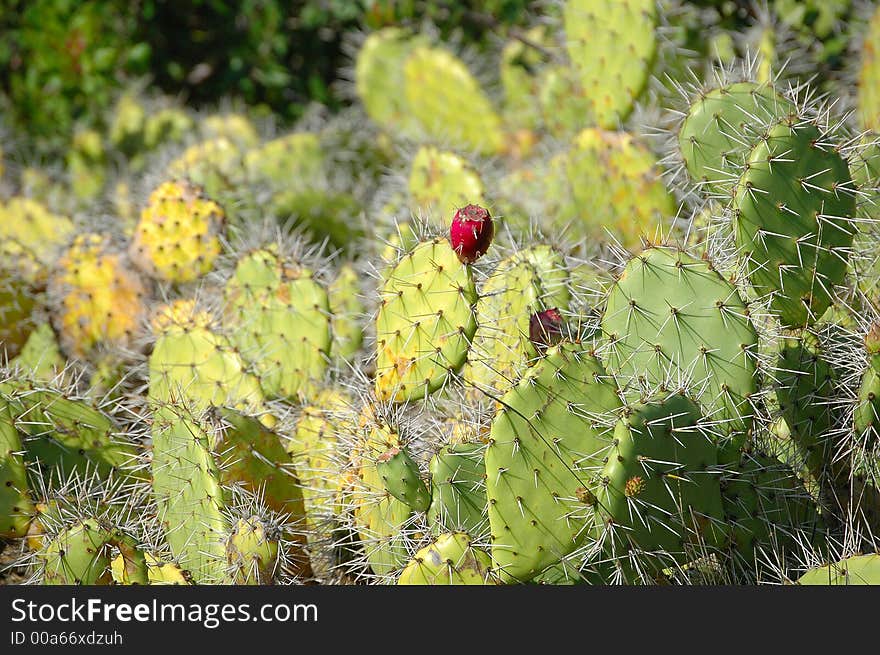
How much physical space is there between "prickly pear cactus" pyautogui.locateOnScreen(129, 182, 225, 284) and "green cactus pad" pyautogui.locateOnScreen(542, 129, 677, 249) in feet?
4.20

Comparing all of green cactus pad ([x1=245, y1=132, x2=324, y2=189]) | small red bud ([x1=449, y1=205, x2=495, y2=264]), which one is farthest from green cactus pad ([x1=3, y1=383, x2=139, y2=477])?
green cactus pad ([x1=245, y1=132, x2=324, y2=189])

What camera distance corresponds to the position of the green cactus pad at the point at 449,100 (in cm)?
513

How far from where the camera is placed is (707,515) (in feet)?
7.34

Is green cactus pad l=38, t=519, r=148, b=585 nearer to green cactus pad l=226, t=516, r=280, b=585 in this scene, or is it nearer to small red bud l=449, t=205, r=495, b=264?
green cactus pad l=226, t=516, r=280, b=585

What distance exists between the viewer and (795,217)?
2.48 metres

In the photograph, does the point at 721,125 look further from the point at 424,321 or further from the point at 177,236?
the point at 177,236

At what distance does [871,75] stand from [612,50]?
37.3 inches

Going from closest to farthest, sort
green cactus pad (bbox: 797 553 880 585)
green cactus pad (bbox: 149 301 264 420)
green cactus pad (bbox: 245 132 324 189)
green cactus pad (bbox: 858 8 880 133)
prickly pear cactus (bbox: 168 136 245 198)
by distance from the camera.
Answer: green cactus pad (bbox: 797 553 880 585) → green cactus pad (bbox: 149 301 264 420) → green cactus pad (bbox: 858 8 880 133) → prickly pear cactus (bbox: 168 136 245 198) → green cactus pad (bbox: 245 132 324 189)

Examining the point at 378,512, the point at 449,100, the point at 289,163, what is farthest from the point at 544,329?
the point at 449,100

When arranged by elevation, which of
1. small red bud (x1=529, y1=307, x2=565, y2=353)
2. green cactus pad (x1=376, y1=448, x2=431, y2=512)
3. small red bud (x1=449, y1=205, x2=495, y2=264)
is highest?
small red bud (x1=449, y1=205, x2=495, y2=264)

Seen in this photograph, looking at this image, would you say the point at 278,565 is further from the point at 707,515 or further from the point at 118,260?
the point at 118,260

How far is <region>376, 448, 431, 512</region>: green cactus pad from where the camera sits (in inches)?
89.0

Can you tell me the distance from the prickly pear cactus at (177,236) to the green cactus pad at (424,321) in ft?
4.22

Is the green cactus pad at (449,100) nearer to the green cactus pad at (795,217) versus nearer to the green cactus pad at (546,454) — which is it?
the green cactus pad at (795,217)
